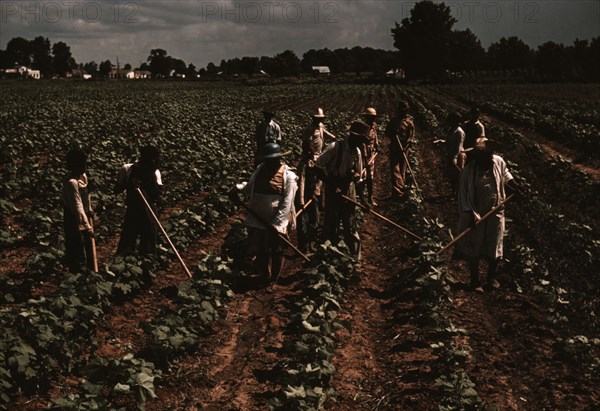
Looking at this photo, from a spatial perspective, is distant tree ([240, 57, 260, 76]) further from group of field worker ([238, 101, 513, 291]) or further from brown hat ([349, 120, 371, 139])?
brown hat ([349, 120, 371, 139])

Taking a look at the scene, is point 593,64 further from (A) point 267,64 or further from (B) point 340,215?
(B) point 340,215

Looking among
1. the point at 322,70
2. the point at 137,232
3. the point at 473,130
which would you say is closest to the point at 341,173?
the point at 137,232

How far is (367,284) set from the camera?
7.93m

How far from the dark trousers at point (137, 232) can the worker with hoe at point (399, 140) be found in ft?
18.5

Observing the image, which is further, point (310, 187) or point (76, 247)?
point (310, 187)

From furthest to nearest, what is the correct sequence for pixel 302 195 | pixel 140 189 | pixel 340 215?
pixel 302 195
pixel 340 215
pixel 140 189

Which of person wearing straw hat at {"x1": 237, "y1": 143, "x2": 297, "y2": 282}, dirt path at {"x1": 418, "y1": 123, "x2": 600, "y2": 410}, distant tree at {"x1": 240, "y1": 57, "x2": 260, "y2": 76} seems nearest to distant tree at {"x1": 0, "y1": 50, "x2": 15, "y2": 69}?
distant tree at {"x1": 240, "y1": 57, "x2": 260, "y2": 76}

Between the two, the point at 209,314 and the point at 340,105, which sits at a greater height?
the point at 340,105

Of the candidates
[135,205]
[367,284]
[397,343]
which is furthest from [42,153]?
[397,343]

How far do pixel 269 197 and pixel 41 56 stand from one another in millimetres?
163894

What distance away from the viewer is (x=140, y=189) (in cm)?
694

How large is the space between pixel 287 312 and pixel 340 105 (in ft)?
111

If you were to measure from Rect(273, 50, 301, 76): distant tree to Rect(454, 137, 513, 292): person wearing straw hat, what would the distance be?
4149 inches

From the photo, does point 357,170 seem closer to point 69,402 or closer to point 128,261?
point 128,261
